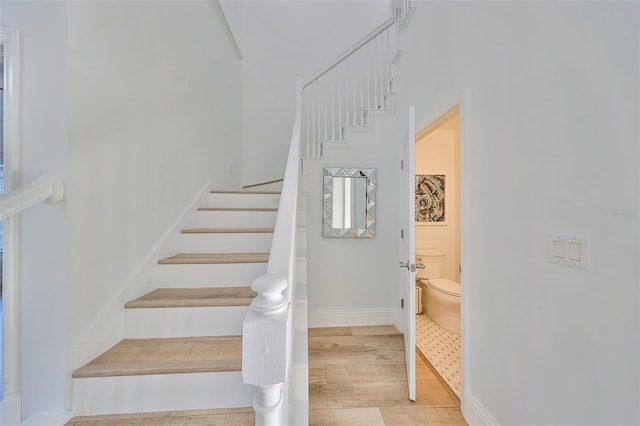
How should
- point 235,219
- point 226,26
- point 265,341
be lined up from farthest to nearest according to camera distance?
point 226,26 → point 235,219 → point 265,341

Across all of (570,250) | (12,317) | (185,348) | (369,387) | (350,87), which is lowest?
(369,387)


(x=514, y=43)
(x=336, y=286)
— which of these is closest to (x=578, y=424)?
(x=514, y=43)

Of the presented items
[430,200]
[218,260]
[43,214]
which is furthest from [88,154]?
[430,200]

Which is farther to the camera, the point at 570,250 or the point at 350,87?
the point at 350,87

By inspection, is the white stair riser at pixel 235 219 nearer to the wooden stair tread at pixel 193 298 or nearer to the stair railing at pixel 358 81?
the wooden stair tread at pixel 193 298

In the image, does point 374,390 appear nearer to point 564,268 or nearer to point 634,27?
point 564,268

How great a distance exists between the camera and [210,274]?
168 centimetres

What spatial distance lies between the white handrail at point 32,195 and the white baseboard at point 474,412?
2.25 meters

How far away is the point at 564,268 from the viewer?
100 cm

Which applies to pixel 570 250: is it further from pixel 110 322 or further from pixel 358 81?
pixel 358 81

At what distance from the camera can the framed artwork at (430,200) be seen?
12.1 feet

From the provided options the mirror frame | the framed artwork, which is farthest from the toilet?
the mirror frame

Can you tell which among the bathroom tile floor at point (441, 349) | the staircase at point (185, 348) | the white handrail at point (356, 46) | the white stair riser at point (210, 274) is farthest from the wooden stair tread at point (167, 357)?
the white handrail at point (356, 46)

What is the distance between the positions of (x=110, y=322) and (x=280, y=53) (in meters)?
3.73
